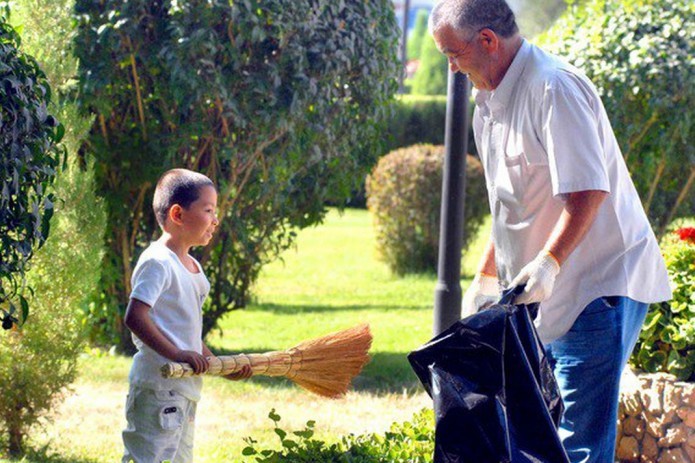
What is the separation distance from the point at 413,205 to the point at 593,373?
9.13m

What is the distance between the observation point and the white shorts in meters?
3.71

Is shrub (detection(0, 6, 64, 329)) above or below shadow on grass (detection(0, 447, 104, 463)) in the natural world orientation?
above

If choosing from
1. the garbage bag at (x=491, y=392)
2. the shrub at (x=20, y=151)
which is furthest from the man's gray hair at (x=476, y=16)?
the shrub at (x=20, y=151)

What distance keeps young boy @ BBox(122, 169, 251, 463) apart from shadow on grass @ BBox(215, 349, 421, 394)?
2912 millimetres

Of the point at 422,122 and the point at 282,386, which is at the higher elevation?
the point at 422,122

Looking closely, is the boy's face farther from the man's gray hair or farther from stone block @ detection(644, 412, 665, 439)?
stone block @ detection(644, 412, 665, 439)

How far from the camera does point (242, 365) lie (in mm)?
3680

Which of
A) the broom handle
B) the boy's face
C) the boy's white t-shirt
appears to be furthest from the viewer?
the boy's face

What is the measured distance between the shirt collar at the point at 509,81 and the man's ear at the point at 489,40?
0.23ft

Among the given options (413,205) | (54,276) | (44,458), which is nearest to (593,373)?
(54,276)

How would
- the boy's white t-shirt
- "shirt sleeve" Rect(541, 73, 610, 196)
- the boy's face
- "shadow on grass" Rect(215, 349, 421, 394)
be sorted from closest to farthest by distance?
"shirt sleeve" Rect(541, 73, 610, 196)
the boy's white t-shirt
the boy's face
"shadow on grass" Rect(215, 349, 421, 394)

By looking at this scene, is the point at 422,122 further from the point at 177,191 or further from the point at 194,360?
the point at 194,360

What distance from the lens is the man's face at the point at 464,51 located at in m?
3.33

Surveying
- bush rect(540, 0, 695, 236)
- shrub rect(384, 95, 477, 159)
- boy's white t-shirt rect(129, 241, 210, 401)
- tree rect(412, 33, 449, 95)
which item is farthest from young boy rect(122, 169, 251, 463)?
tree rect(412, 33, 449, 95)
